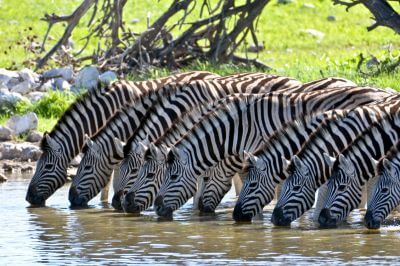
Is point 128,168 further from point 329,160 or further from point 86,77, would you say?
point 86,77

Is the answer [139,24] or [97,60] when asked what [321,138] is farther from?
[139,24]

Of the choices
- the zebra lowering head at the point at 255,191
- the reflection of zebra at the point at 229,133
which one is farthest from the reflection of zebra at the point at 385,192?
the reflection of zebra at the point at 229,133

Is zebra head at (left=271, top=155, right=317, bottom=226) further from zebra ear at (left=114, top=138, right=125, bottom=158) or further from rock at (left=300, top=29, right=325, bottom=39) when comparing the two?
rock at (left=300, top=29, right=325, bottom=39)

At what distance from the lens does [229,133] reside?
1448 cm

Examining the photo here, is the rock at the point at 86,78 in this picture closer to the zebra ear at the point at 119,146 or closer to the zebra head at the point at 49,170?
the zebra head at the point at 49,170

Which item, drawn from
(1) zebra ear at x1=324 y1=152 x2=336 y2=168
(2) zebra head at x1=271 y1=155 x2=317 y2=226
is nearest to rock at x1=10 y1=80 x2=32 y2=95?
(2) zebra head at x1=271 y1=155 x2=317 y2=226

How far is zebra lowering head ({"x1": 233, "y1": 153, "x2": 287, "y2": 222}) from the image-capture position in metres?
13.6

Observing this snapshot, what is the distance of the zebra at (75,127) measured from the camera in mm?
16109

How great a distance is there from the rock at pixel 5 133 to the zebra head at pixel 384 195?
322 inches

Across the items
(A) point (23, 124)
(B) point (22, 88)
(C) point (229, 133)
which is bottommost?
(C) point (229, 133)

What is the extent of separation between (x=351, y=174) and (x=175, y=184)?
7.06ft

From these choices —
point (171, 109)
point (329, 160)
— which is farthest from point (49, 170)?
point (329, 160)

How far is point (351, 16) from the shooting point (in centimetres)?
3628

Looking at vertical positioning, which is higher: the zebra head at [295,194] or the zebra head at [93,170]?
the zebra head at [93,170]
